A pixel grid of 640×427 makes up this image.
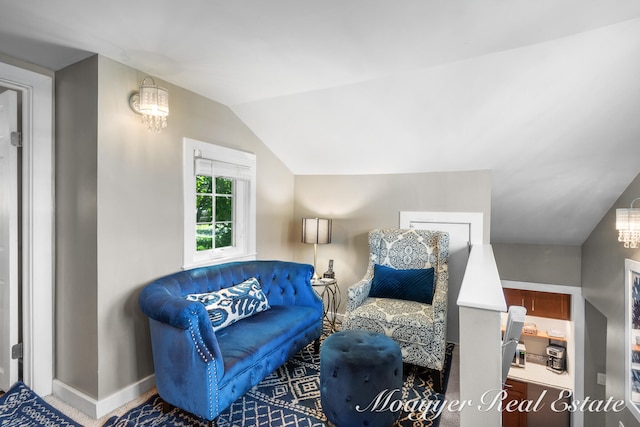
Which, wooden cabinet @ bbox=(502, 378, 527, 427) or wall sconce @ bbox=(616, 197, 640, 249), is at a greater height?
wall sconce @ bbox=(616, 197, 640, 249)

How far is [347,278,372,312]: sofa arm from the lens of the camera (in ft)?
8.90

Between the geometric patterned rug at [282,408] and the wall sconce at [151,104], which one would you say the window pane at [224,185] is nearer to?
the wall sconce at [151,104]

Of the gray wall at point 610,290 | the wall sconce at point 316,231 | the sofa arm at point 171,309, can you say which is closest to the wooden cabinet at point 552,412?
the gray wall at point 610,290

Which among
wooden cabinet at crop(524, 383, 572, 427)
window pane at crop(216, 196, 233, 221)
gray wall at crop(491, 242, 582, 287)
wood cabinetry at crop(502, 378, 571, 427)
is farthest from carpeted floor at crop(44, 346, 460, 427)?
wooden cabinet at crop(524, 383, 572, 427)

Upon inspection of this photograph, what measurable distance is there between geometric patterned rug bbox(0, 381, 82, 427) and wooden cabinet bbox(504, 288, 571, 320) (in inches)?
227

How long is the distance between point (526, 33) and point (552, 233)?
3.17 m

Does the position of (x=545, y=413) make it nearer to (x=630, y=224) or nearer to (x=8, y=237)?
(x=630, y=224)

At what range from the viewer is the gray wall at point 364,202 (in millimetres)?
3229

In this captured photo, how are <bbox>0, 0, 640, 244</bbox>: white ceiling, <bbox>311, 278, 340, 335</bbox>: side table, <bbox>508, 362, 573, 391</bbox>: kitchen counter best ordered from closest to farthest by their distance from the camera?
<bbox>0, 0, 640, 244</bbox>: white ceiling → <bbox>311, 278, 340, 335</bbox>: side table → <bbox>508, 362, 573, 391</bbox>: kitchen counter

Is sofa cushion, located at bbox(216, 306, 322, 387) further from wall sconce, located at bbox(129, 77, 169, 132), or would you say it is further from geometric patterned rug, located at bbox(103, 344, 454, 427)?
wall sconce, located at bbox(129, 77, 169, 132)

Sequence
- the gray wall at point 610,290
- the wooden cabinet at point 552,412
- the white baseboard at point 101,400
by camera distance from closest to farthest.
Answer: the white baseboard at point 101,400 → the gray wall at point 610,290 → the wooden cabinet at point 552,412

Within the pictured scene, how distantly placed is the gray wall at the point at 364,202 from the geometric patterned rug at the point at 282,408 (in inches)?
55.9

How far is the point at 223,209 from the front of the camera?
3221mm

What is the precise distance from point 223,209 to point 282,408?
1.81 meters
